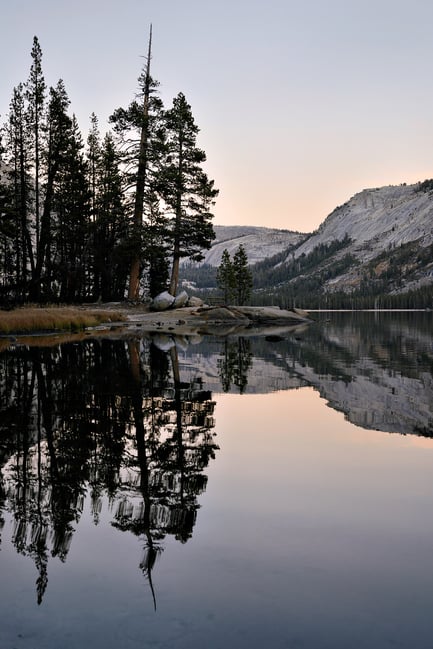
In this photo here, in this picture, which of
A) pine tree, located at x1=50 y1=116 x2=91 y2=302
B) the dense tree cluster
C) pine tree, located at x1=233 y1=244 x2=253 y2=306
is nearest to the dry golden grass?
pine tree, located at x1=50 y1=116 x2=91 y2=302

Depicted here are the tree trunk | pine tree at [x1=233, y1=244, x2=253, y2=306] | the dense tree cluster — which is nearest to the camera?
the tree trunk

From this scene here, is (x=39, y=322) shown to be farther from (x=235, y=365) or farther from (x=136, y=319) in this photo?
(x=235, y=365)

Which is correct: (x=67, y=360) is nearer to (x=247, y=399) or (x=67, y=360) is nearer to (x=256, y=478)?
(x=247, y=399)

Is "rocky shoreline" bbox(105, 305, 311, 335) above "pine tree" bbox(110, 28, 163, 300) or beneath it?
beneath

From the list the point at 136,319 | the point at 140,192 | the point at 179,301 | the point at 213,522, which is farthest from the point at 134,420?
the point at 140,192

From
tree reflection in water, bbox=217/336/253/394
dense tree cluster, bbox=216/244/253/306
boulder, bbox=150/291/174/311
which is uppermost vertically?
dense tree cluster, bbox=216/244/253/306

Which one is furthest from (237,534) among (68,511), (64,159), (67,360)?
(64,159)

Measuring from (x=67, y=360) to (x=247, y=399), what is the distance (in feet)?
25.9

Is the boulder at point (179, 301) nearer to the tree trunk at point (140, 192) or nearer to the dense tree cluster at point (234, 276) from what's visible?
the tree trunk at point (140, 192)

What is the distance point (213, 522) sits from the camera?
17.4 feet

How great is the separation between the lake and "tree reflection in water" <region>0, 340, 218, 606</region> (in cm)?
3

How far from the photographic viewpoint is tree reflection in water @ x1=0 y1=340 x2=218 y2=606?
5.21 meters

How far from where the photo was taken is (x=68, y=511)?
5.58m

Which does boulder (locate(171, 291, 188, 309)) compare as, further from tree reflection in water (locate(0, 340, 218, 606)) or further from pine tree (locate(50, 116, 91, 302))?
tree reflection in water (locate(0, 340, 218, 606))
